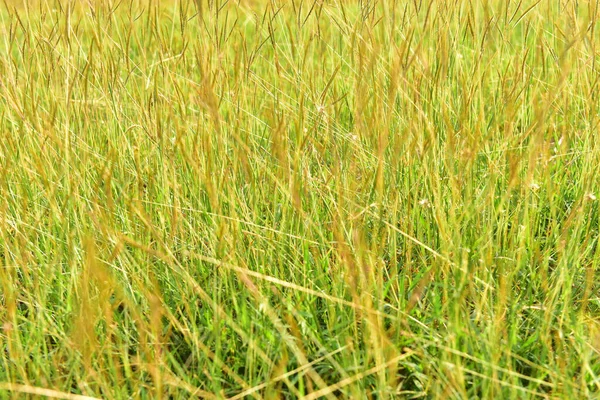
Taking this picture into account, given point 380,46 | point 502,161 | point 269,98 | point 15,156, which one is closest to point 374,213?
point 502,161

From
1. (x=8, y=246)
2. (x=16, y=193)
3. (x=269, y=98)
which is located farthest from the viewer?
(x=269, y=98)

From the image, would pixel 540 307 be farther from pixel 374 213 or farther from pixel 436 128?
pixel 436 128

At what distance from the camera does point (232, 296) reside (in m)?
1.55

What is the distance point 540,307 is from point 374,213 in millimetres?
426

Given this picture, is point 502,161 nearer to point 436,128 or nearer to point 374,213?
point 436,128

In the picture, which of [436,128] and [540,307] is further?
[436,128]

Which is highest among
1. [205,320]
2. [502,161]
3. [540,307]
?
[502,161]

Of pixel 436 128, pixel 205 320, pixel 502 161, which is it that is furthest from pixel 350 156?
pixel 205 320

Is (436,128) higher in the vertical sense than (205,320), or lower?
higher

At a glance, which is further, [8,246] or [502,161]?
[502,161]

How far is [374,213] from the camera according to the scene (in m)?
1.83

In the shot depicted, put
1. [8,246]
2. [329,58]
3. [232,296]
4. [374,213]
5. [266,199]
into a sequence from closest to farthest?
[232,296]
[8,246]
[374,213]
[266,199]
[329,58]

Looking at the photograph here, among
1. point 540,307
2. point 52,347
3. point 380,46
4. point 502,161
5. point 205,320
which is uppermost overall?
point 380,46

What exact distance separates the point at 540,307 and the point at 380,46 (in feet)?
2.97
